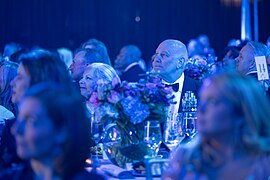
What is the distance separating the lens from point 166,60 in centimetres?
585

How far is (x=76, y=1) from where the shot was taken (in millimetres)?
15711

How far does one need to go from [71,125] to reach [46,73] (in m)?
0.82

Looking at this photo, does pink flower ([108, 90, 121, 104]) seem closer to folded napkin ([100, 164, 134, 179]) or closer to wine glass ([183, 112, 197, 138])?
folded napkin ([100, 164, 134, 179])

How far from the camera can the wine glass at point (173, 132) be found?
3.91 m

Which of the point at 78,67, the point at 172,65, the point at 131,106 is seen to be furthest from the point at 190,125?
the point at 78,67

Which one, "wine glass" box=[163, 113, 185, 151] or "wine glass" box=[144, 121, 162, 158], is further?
"wine glass" box=[163, 113, 185, 151]

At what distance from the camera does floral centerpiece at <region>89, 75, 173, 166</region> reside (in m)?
→ 3.73

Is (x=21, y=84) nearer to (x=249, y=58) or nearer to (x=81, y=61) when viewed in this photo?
(x=249, y=58)

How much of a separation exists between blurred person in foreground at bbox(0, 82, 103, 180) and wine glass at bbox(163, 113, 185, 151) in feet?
3.97

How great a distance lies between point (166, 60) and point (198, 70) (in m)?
0.28

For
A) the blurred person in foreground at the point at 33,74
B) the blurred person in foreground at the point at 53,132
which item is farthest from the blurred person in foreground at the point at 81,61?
the blurred person in foreground at the point at 53,132

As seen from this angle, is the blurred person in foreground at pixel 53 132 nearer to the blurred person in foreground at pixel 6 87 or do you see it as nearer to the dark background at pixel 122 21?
the blurred person in foreground at pixel 6 87

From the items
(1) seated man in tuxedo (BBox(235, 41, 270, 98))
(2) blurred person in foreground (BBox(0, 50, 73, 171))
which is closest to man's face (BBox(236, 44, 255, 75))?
(1) seated man in tuxedo (BBox(235, 41, 270, 98))

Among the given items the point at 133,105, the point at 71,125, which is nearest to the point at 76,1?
the point at 133,105
